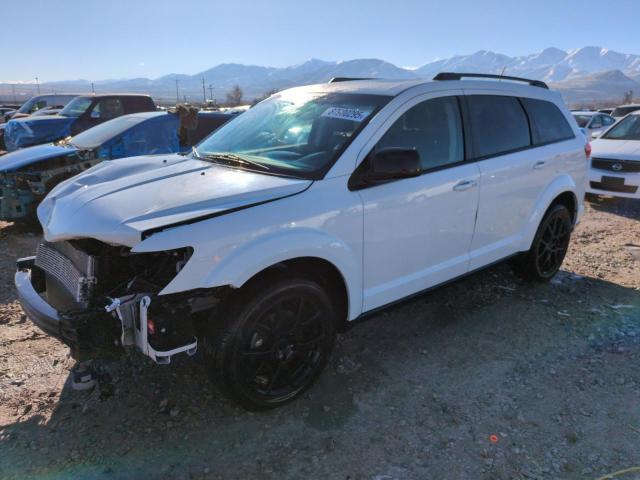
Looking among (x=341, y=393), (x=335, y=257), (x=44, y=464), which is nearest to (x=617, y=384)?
(x=341, y=393)

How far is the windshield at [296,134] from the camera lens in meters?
3.12

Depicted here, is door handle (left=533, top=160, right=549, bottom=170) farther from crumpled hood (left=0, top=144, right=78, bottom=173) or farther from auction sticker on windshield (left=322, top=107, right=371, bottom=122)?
crumpled hood (left=0, top=144, right=78, bottom=173)

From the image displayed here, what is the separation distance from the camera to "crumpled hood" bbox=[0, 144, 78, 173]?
6082 millimetres

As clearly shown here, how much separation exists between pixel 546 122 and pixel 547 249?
1.22 meters

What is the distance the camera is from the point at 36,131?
10.1m

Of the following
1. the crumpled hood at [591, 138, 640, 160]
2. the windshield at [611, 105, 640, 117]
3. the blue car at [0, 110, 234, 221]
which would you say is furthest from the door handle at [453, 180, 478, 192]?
the windshield at [611, 105, 640, 117]

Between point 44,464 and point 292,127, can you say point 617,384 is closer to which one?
point 292,127

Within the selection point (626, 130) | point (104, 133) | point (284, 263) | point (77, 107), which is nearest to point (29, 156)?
point (104, 133)

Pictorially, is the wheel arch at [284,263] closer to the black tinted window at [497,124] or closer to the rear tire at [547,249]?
the black tinted window at [497,124]

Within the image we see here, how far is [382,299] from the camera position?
3326mm

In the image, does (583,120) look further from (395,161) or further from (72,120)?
(395,161)

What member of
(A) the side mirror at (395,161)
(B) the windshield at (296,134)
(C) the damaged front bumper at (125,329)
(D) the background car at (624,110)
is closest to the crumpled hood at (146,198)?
(B) the windshield at (296,134)

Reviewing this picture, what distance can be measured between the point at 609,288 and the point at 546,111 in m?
1.90

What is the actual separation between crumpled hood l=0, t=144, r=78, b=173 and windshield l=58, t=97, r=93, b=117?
4.93m
